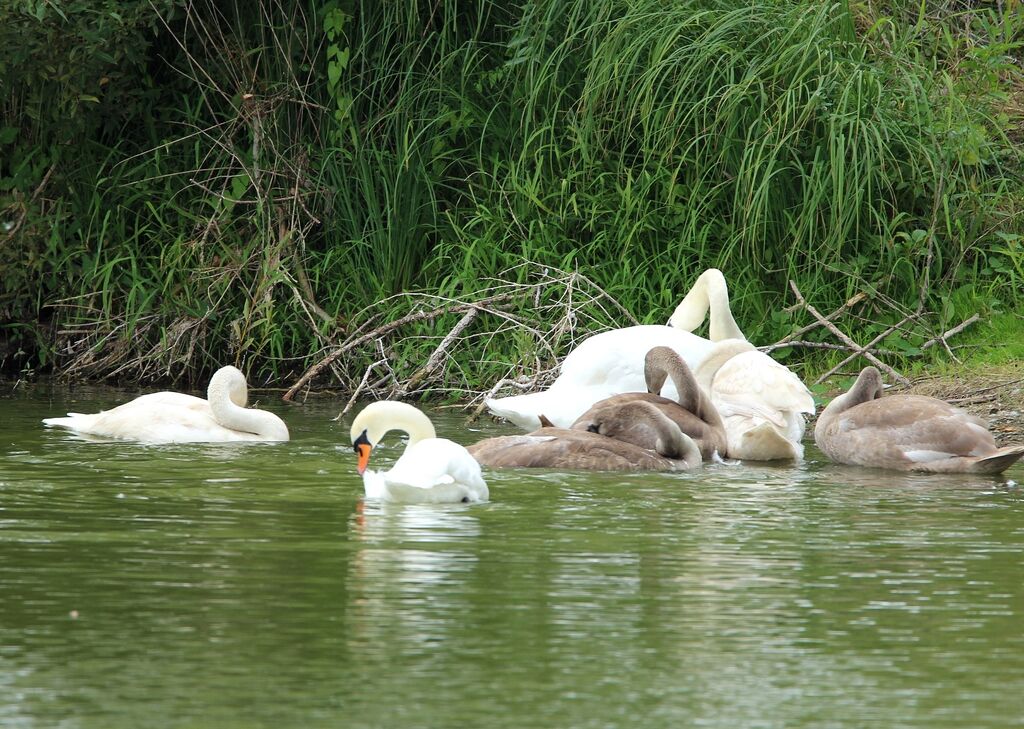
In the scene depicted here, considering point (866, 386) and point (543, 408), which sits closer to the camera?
point (866, 386)

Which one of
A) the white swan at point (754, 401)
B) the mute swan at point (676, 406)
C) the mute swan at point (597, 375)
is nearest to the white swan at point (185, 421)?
the mute swan at point (597, 375)

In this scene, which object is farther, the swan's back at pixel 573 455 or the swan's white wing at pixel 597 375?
the swan's white wing at pixel 597 375

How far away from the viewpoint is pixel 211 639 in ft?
15.0

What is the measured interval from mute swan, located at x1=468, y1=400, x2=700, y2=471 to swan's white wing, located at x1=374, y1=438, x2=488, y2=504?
3.80ft

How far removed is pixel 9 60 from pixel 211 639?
8.22 metres

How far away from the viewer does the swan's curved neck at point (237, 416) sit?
934 cm

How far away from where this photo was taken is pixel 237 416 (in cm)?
943

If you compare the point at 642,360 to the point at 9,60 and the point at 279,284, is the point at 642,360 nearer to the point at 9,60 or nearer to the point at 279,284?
the point at 279,284

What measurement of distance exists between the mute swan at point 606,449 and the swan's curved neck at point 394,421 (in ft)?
2.56

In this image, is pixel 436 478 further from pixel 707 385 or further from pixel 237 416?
pixel 707 385

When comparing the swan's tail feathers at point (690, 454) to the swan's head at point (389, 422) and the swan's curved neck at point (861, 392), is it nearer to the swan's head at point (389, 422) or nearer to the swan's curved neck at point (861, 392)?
the swan's curved neck at point (861, 392)

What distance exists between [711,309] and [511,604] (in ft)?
18.4

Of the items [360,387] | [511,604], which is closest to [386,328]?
[360,387]

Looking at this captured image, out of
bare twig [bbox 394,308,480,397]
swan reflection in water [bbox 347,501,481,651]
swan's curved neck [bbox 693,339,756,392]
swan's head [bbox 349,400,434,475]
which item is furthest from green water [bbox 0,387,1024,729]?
bare twig [bbox 394,308,480,397]
